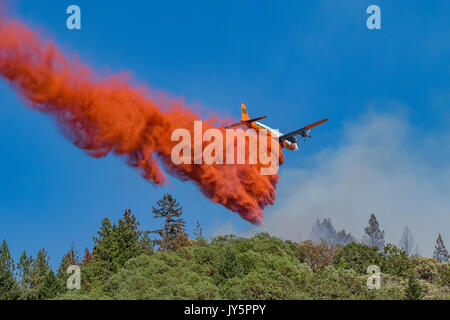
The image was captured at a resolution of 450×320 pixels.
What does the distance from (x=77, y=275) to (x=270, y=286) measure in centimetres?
2155

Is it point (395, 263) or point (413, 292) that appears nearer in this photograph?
point (413, 292)

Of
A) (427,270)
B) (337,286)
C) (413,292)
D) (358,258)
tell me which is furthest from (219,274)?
(427,270)

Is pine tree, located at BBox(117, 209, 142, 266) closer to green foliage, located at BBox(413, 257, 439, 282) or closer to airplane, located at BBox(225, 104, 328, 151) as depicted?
airplane, located at BBox(225, 104, 328, 151)

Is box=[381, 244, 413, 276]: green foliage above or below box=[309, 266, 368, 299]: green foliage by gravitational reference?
above

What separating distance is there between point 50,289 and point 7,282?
41.0ft

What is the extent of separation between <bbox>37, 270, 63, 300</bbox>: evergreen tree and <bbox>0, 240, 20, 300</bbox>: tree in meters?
9.00

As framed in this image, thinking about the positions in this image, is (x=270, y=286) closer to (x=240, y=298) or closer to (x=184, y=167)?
(x=240, y=298)

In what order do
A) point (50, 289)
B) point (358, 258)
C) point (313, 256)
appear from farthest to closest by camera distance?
point (313, 256) < point (358, 258) < point (50, 289)

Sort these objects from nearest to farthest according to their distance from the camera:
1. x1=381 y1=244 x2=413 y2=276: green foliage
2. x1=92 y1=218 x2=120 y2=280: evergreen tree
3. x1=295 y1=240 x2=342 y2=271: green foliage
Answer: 1. x1=92 y1=218 x2=120 y2=280: evergreen tree
2. x1=381 y1=244 x2=413 y2=276: green foliage
3. x1=295 y1=240 x2=342 y2=271: green foliage

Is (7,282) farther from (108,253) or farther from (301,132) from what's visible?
(301,132)

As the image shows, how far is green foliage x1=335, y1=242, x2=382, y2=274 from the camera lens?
81.0 m

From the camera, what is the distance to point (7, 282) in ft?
236

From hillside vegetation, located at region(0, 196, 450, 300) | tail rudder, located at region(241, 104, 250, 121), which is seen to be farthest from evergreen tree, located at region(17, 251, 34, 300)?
tail rudder, located at region(241, 104, 250, 121)
